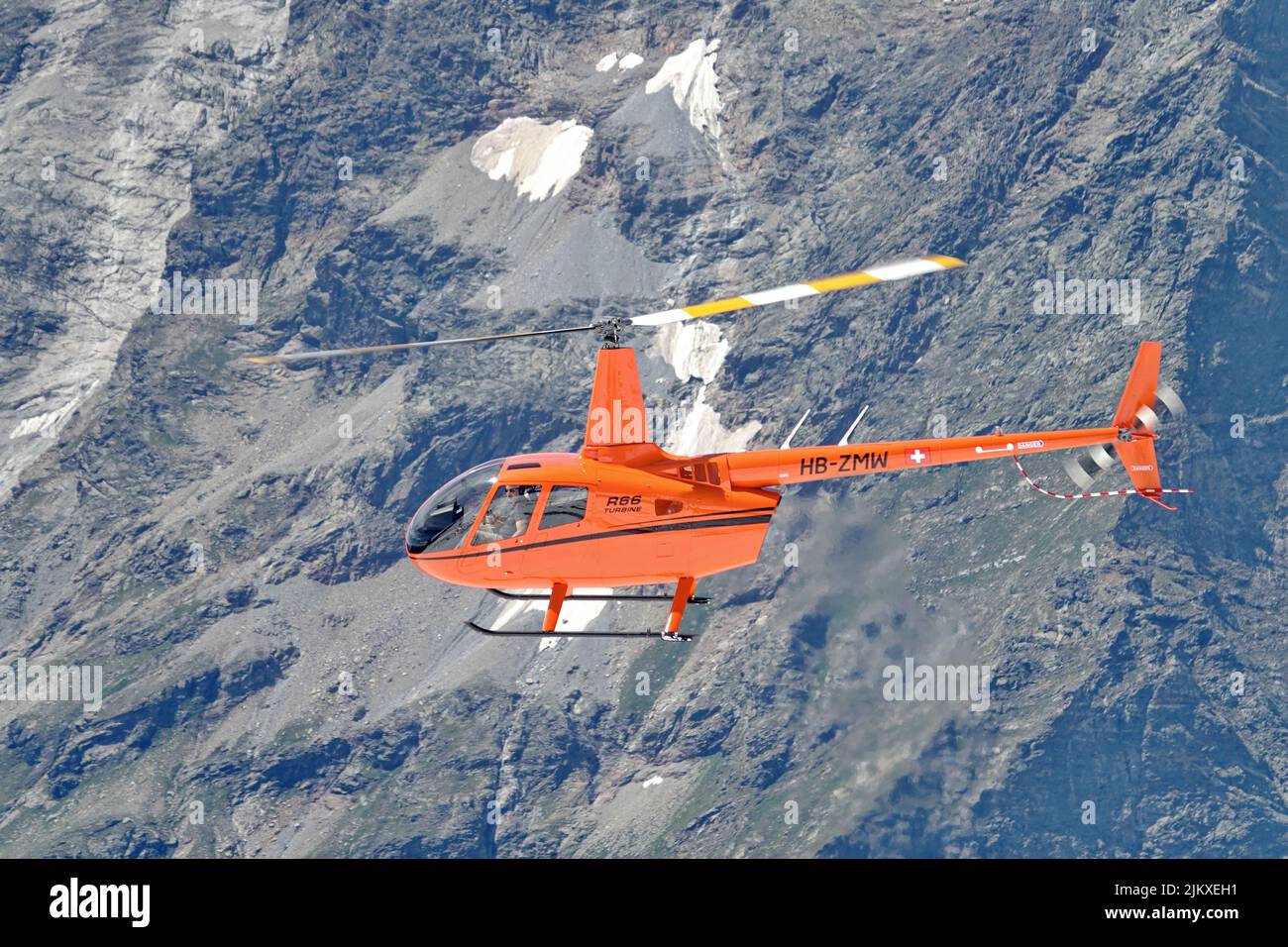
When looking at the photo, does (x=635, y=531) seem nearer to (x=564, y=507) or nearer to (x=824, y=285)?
(x=564, y=507)

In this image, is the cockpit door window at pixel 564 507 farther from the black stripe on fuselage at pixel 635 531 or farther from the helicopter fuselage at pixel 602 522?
the black stripe on fuselage at pixel 635 531

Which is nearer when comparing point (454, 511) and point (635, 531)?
point (635, 531)

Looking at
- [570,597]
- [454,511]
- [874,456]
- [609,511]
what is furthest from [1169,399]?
[454,511]

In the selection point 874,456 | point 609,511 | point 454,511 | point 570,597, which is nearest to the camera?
point 609,511

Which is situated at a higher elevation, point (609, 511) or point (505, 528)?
point (609, 511)

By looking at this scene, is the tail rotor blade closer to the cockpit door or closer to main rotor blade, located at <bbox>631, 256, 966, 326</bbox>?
main rotor blade, located at <bbox>631, 256, 966, 326</bbox>

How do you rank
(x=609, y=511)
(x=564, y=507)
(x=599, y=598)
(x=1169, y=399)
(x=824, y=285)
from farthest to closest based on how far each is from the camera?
(x=1169, y=399) → (x=599, y=598) → (x=564, y=507) → (x=609, y=511) → (x=824, y=285)

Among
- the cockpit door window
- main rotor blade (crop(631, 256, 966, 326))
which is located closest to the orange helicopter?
the cockpit door window
